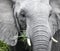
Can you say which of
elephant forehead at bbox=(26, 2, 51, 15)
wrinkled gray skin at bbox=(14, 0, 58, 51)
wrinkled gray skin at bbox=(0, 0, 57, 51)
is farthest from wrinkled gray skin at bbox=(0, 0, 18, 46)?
elephant forehead at bbox=(26, 2, 51, 15)

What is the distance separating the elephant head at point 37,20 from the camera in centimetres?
379

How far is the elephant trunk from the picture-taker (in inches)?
149

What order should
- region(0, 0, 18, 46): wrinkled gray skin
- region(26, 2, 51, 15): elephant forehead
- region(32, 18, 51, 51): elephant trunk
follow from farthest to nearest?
region(0, 0, 18, 46): wrinkled gray skin
region(26, 2, 51, 15): elephant forehead
region(32, 18, 51, 51): elephant trunk

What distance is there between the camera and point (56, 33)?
15.3ft

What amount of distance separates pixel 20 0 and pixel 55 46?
2.65 feet

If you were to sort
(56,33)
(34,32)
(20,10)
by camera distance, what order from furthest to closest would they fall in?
(56,33)
(20,10)
(34,32)

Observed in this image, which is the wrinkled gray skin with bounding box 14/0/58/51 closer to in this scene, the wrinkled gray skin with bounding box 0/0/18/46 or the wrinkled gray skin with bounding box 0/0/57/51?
the wrinkled gray skin with bounding box 0/0/57/51

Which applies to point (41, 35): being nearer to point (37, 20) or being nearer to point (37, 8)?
point (37, 20)

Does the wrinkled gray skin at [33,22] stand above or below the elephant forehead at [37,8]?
below

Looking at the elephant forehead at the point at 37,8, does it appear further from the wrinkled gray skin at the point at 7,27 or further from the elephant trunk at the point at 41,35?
the wrinkled gray skin at the point at 7,27

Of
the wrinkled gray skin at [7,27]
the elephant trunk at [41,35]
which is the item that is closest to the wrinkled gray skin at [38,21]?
the elephant trunk at [41,35]

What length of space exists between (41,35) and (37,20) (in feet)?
0.63

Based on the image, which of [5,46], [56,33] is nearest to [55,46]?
[56,33]

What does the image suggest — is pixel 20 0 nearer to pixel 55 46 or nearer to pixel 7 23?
pixel 7 23
